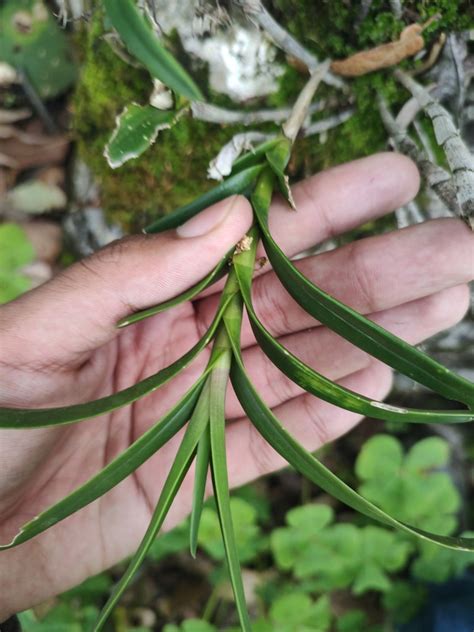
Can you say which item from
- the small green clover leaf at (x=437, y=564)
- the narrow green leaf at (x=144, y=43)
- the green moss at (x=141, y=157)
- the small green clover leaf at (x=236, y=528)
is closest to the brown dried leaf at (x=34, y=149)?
the green moss at (x=141, y=157)

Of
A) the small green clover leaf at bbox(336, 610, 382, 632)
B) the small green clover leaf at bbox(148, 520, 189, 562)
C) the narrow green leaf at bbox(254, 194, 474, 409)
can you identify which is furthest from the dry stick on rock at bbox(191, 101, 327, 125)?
the small green clover leaf at bbox(336, 610, 382, 632)

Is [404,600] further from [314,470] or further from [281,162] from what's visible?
[281,162]

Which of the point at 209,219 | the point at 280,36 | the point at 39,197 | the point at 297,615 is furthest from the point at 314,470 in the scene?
the point at 39,197

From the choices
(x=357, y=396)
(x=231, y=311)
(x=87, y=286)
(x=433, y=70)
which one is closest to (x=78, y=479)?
(x=87, y=286)

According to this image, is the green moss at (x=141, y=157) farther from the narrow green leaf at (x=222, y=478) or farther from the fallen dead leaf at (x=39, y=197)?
the narrow green leaf at (x=222, y=478)

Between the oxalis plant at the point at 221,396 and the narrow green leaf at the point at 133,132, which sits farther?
the narrow green leaf at the point at 133,132

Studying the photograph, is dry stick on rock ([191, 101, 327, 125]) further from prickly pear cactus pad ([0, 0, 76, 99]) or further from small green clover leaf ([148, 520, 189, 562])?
small green clover leaf ([148, 520, 189, 562])
